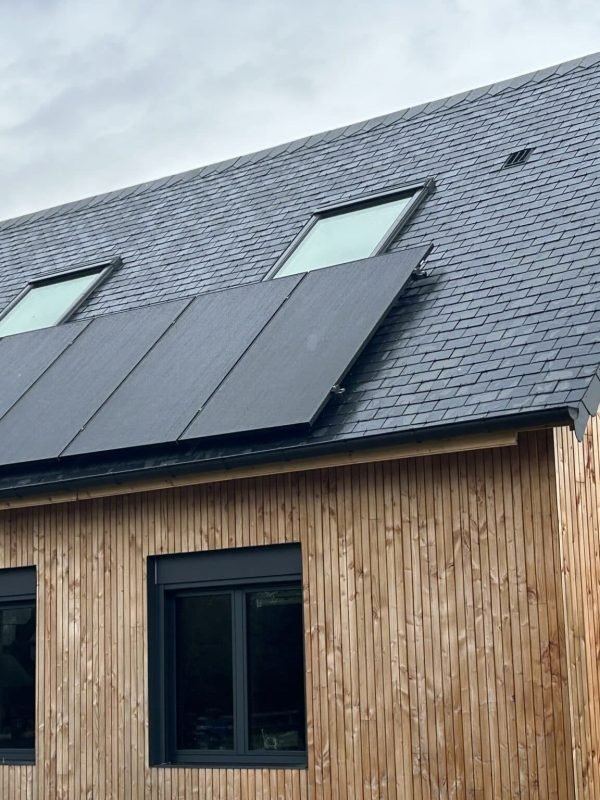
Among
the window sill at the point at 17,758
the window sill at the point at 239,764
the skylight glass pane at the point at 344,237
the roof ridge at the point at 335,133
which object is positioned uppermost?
the roof ridge at the point at 335,133

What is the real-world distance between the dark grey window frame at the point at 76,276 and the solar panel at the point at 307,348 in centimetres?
321

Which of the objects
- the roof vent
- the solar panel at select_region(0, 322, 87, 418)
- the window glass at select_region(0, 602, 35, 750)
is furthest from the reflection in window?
the window glass at select_region(0, 602, 35, 750)

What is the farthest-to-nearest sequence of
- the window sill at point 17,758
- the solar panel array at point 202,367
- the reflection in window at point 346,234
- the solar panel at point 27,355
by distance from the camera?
the reflection in window at point 346,234
the solar panel at point 27,355
the window sill at point 17,758
the solar panel array at point 202,367

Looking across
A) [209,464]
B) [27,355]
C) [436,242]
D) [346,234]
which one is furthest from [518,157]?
[27,355]

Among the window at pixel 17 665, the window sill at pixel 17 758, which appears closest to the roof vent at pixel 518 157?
the window at pixel 17 665

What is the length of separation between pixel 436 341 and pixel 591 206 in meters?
1.92

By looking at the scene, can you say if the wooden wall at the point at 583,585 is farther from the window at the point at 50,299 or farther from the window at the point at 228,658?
the window at the point at 50,299

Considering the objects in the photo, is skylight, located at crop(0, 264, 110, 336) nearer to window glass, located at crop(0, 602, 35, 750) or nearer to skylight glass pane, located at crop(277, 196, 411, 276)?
skylight glass pane, located at crop(277, 196, 411, 276)

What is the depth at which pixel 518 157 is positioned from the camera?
1177 cm

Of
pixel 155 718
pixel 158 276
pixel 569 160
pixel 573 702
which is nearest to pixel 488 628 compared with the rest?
pixel 573 702

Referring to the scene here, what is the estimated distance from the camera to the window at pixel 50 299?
12.9 metres

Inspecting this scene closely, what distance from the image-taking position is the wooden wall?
7582 mm

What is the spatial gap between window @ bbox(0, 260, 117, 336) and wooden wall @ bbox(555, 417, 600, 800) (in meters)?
6.04

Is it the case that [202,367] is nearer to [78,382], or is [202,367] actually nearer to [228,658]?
[78,382]
